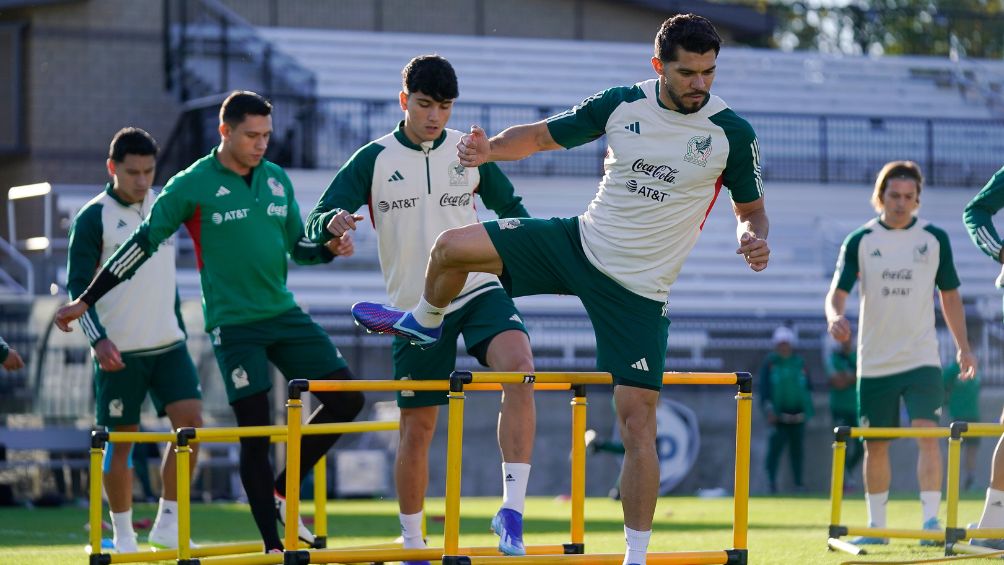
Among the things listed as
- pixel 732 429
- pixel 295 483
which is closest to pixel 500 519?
pixel 295 483

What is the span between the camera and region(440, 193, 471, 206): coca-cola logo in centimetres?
737

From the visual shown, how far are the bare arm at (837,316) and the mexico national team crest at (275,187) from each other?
354cm

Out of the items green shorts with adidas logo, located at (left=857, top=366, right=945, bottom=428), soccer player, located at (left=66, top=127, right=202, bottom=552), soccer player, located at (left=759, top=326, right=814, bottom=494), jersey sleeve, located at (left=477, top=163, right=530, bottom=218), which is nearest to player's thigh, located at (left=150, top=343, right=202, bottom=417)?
soccer player, located at (left=66, top=127, right=202, bottom=552)

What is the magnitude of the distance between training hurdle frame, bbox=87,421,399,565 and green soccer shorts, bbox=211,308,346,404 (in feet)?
1.00

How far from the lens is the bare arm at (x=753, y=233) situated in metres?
6.15

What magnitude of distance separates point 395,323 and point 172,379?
2632mm

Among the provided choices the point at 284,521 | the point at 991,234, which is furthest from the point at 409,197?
the point at 991,234

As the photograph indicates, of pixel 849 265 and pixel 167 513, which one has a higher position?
pixel 849 265

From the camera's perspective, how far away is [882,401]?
32.9 feet

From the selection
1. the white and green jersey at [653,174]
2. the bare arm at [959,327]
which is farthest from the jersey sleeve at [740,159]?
the bare arm at [959,327]

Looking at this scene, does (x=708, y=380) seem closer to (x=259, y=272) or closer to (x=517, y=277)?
(x=517, y=277)

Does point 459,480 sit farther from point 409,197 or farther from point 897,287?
point 897,287

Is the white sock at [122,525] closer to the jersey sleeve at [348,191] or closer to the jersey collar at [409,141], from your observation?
the jersey sleeve at [348,191]

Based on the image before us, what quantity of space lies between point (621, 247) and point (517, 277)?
0.46 m
